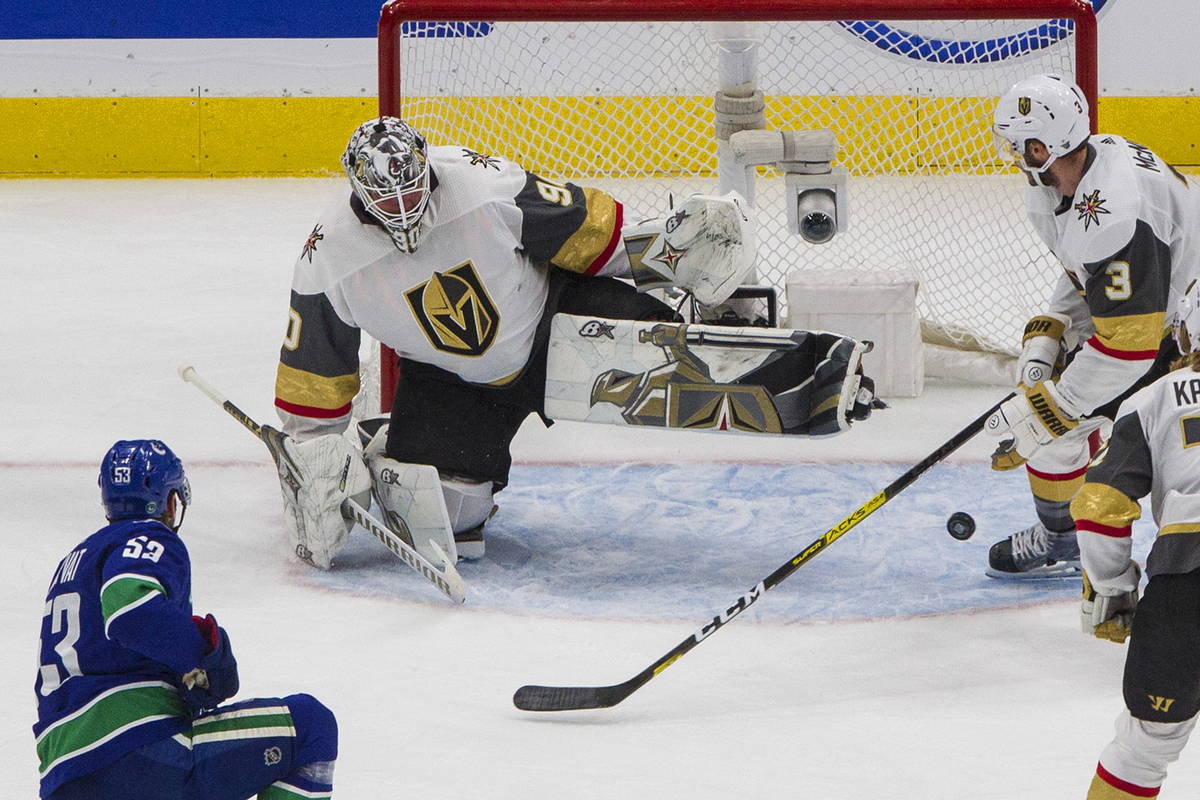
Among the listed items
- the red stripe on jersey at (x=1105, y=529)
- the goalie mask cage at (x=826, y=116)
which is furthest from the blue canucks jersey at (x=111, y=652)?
the goalie mask cage at (x=826, y=116)

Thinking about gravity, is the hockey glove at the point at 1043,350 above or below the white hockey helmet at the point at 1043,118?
below

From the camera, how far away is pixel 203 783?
2121 millimetres

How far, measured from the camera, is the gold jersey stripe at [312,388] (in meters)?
3.60

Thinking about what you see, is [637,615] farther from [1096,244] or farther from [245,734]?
[245,734]

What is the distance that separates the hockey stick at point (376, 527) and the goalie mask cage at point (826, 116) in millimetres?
1329

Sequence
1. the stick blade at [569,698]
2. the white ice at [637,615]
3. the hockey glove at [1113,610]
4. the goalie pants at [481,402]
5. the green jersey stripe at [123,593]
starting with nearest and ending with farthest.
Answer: the green jersey stripe at [123,593], the hockey glove at [1113,610], the white ice at [637,615], the stick blade at [569,698], the goalie pants at [481,402]

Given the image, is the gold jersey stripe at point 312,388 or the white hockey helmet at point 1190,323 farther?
the gold jersey stripe at point 312,388

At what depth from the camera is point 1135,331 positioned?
3.07 meters

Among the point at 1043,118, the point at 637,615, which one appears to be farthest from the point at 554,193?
the point at 1043,118

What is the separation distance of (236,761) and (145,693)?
0.45ft

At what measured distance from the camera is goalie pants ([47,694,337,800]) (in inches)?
82.0

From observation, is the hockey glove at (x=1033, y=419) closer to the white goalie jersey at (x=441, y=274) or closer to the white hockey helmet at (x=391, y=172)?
the white goalie jersey at (x=441, y=274)

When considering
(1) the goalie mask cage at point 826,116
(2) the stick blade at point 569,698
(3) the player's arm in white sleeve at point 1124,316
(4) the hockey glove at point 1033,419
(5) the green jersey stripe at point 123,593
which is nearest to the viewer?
(5) the green jersey stripe at point 123,593

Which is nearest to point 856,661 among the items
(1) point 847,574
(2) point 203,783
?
(1) point 847,574
